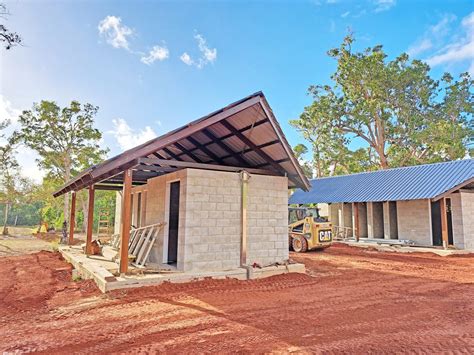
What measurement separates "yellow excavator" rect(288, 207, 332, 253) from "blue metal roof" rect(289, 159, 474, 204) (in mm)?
4132

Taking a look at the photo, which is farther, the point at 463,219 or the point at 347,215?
the point at 347,215

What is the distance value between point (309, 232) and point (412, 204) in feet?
20.6

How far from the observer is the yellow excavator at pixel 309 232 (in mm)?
14297

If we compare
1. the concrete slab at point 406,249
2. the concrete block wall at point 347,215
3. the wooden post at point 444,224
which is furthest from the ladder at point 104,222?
the wooden post at point 444,224

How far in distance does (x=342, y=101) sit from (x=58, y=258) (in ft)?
82.4

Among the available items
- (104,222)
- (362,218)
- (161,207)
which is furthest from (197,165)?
(104,222)

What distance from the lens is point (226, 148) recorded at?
9047mm

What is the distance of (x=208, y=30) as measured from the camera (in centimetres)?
Result: 1082

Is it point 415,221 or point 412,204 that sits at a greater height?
point 412,204

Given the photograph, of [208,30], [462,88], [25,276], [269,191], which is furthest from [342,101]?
[25,276]

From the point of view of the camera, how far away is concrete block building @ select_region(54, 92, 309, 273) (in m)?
7.15

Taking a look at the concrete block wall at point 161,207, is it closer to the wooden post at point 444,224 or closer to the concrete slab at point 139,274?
the concrete slab at point 139,274

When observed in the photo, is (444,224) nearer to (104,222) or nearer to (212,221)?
(212,221)

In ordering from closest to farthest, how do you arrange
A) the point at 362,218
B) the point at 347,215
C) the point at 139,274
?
the point at 139,274
the point at 362,218
the point at 347,215
